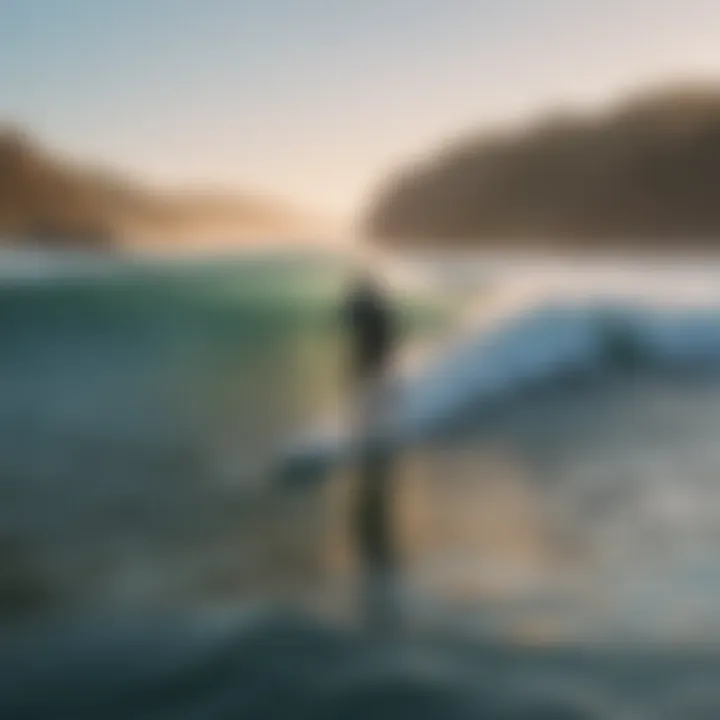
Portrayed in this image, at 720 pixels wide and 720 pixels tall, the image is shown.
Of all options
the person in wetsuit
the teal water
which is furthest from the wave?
the person in wetsuit

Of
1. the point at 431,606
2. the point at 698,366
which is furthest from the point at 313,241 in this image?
the point at 698,366

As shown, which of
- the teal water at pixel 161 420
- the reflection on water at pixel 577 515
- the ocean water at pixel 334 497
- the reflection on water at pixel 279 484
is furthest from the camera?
the teal water at pixel 161 420

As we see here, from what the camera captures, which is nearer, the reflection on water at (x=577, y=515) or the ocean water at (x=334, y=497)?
the ocean water at (x=334, y=497)

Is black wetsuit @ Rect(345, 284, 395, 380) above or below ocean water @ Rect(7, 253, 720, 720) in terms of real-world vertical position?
above

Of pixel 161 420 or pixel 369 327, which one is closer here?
pixel 369 327

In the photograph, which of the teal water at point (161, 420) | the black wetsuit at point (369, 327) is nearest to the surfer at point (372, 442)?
the black wetsuit at point (369, 327)

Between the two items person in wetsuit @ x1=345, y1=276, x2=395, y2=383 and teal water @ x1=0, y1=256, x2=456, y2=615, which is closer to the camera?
person in wetsuit @ x1=345, y1=276, x2=395, y2=383

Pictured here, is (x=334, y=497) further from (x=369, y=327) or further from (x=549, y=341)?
(x=549, y=341)

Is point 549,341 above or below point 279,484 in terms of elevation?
above

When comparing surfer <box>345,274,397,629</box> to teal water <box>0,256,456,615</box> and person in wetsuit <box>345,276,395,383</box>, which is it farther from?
teal water <box>0,256,456,615</box>

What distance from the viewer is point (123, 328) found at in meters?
3.67

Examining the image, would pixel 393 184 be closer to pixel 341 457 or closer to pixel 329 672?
pixel 341 457

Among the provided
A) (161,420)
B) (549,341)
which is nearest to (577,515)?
(549,341)

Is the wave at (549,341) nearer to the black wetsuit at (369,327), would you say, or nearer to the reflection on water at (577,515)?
the reflection on water at (577,515)
